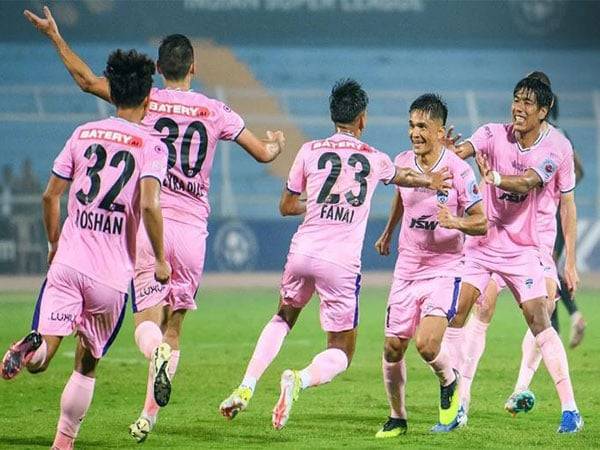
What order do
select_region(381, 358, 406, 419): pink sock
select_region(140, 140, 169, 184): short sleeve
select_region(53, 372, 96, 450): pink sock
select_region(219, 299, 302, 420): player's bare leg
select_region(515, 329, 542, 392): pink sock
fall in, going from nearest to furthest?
1. select_region(140, 140, 169, 184): short sleeve
2. select_region(53, 372, 96, 450): pink sock
3. select_region(219, 299, 302, 420): player's bare leg
4. select_region(381, 358, 406, 419): pink sock
5. select_region(515, 329, 542, 392): pink sock

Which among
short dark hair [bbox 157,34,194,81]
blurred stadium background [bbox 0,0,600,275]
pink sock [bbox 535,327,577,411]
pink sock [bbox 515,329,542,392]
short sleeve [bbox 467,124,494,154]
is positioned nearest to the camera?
short dark hair [bbox 157,34,194,81]

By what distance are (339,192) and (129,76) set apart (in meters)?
1.72

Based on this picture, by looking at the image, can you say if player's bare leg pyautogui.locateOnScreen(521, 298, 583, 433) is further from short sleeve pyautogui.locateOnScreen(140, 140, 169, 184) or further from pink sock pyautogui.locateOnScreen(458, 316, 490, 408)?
short sleeve pyautogui.locateOnScreen(140, 140, 169, 184)

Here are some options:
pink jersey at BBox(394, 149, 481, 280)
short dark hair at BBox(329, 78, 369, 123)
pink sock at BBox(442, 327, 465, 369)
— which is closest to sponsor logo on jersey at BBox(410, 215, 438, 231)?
pink jersey at BBox(394, 149, 481, 280)

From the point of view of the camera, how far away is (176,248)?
28.1ft

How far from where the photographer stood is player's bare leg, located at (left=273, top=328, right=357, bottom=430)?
26.0 ft

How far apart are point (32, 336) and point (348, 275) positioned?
87.7 inches

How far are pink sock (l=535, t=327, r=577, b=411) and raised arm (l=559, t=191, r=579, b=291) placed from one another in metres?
0.41

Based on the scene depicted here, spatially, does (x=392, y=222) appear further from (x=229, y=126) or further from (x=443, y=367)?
(x=229, y=126)

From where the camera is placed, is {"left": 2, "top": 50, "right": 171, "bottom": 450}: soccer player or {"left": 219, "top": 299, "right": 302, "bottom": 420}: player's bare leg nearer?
{"left": 2, "top": 50, "right": 171, "bottom": 450}: soccer player

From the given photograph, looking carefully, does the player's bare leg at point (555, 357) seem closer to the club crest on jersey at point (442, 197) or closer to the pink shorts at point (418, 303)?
the pink shorts at point (418, 303)

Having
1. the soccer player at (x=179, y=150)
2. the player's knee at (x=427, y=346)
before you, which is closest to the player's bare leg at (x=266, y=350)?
the soccer player at (x=179, y=150)

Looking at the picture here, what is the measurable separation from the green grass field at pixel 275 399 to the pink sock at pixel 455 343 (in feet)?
1.55

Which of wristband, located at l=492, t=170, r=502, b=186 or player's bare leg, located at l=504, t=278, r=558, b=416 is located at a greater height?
wristband, located at l=492, t=170, r=502, b=186
